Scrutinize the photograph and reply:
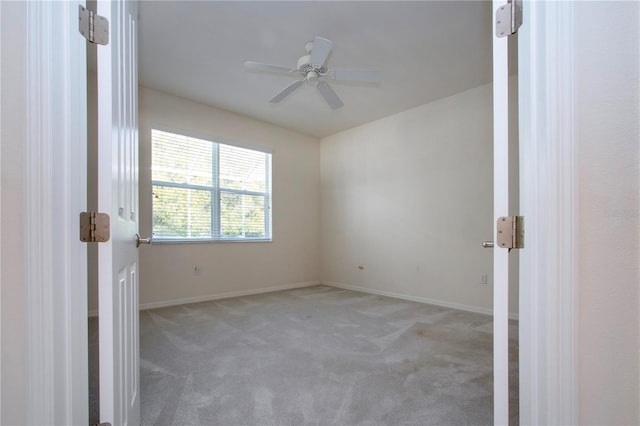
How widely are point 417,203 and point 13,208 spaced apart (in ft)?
13.8

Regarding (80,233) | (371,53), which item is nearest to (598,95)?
(80,233)

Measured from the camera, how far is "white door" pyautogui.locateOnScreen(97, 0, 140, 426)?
95cm

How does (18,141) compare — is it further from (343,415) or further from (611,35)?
(343,415)

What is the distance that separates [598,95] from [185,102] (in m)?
4.36

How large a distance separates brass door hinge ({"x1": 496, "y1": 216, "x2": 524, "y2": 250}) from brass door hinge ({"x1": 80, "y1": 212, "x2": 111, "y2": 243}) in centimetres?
117

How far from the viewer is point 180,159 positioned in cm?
412

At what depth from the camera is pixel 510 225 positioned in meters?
0.89

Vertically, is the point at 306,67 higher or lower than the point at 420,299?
higher

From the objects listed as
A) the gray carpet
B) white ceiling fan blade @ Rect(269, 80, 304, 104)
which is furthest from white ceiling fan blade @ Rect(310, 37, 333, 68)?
the gray carpet

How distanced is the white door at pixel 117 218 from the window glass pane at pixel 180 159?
2.82 meters

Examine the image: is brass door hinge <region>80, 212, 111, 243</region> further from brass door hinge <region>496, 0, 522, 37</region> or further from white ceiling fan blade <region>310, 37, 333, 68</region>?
white ceiling fan blade <region>310, 37, 333, 68</region>

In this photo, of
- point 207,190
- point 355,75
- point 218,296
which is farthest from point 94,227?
point 218,296

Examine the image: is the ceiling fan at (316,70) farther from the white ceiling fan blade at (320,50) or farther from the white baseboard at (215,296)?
the white baseboard at (215,296)

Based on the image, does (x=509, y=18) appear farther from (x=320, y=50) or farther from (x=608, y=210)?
(x=320, y=50)
